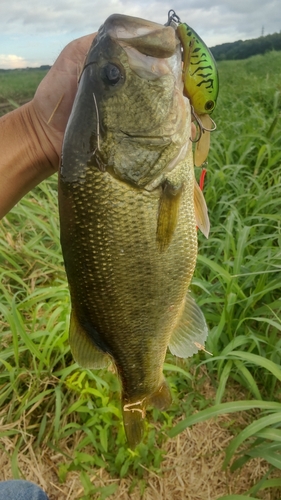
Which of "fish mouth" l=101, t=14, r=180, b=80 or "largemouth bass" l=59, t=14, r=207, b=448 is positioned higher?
"fish mouth" l=101, t=14, r=180, b=80

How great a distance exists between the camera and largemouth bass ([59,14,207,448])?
4.23 feet

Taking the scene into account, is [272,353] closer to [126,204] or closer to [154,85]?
[126,204]

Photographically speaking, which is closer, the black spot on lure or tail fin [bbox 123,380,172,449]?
the black spot on lure

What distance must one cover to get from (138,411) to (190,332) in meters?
0.38

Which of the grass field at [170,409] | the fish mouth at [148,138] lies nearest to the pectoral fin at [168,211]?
the fish mouth at [148,138]

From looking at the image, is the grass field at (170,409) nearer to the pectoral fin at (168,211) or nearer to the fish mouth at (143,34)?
the pectoral fin at (168,211)

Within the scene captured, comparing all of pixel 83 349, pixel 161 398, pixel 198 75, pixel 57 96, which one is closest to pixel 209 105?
pixel 198 75

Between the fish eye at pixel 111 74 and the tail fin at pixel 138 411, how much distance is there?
3.89ft

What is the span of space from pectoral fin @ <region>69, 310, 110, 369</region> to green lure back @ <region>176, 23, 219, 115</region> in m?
0.85

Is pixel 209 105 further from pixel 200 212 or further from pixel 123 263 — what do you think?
pixel 123 263

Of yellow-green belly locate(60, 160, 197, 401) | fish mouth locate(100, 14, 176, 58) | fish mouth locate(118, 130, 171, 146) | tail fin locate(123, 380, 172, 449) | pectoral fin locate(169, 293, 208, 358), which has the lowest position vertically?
tail fin locate(123, 380, 172, 449)

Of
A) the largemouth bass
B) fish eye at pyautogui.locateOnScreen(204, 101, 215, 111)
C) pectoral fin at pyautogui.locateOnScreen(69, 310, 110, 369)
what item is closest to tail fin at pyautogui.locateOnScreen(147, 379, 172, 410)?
pectoral fin at pyautogui.locateOnScreen(69, 310, 110, 369)

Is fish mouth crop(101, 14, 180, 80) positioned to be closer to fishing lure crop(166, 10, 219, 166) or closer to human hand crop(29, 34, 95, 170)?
fishing lure crop(166, 10, 219, 166)

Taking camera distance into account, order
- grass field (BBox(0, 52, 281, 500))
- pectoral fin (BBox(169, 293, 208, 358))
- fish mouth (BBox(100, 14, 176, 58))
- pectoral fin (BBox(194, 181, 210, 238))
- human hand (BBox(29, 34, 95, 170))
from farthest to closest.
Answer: grass field (BBox(0, 52, 281, 500)), human hand (BBox(29, 34, 95, 170)), pectoral fin (BBox(169, 293, 208, 358)), pectoral fin (BBox(194, 181, 210, 238)), fish mouth (BBox(100, 14, 176, 58))
